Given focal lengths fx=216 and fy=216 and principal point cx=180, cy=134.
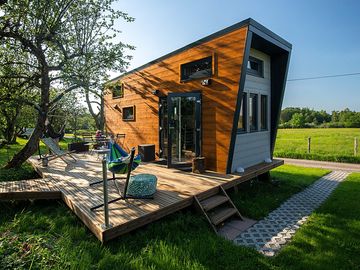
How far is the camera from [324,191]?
595cm

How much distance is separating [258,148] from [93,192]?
4591 mm

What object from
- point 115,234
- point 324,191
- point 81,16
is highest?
point 81,16

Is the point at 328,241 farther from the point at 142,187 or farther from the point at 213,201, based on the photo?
the point at 142,187

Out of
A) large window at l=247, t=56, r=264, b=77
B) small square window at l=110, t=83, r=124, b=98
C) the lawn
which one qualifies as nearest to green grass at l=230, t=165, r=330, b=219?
the lawn

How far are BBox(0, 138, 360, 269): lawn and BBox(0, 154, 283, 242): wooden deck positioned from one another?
0.64 feet

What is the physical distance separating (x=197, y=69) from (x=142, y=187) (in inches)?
143

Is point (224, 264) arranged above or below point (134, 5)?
below

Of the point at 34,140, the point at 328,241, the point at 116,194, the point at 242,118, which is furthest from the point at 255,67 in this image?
the point at 34,140

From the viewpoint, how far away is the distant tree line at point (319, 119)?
3994cm

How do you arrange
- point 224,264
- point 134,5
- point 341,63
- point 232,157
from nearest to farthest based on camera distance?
point 224,264 < point 232,157 < point 134,5 < point 341,63

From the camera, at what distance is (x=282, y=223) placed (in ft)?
12.8

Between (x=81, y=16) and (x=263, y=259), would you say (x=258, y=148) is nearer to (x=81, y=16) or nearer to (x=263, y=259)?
(x=263, y=259)

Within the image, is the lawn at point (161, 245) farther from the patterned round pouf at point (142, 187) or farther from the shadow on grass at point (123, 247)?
the patterned round pouf at point (142, 187)

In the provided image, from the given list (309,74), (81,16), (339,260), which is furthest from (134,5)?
(309,74)
